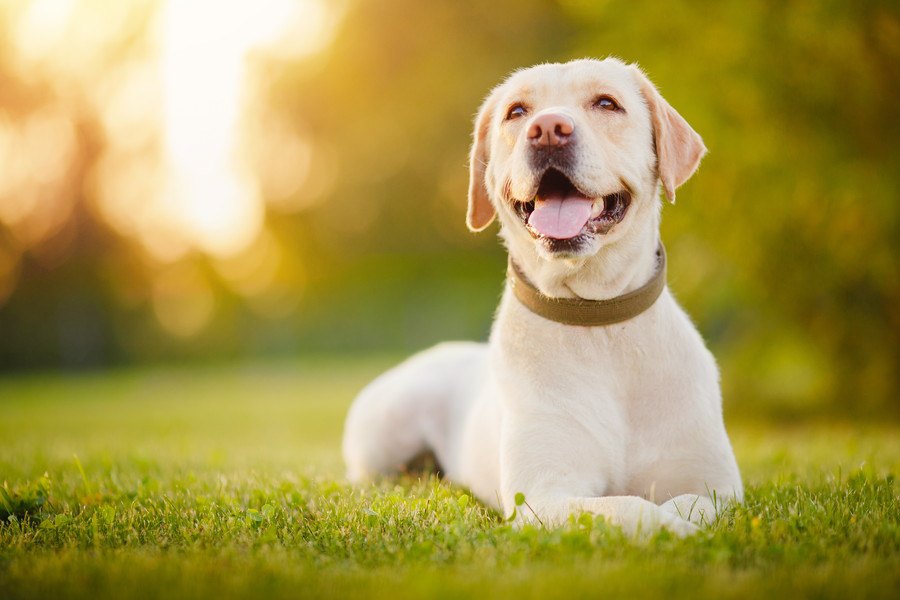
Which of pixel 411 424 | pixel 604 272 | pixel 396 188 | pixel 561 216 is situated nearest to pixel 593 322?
pixel 604 272

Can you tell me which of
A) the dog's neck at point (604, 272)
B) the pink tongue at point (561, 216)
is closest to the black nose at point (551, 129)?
the pink tongue at point (561, 216)

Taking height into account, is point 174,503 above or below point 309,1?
below

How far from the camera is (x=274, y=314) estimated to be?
91.2ft

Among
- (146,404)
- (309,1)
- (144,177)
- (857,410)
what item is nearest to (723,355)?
(857,410)

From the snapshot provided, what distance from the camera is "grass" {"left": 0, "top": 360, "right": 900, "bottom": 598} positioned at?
266 cm

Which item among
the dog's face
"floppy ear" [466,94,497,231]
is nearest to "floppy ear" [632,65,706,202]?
the dog's face

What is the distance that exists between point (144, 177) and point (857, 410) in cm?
2074

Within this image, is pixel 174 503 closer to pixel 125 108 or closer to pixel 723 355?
pixel 723 355

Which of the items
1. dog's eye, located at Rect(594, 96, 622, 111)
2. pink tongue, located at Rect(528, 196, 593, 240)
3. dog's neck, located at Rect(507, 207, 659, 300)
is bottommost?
dog's neck, located at Rect(507, 207, 659, 300)

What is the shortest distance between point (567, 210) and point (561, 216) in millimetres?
39

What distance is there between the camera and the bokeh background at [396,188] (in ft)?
28.5

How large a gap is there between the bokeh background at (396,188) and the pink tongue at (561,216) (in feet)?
18.0

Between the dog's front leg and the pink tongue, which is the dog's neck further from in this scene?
the dog's front leg

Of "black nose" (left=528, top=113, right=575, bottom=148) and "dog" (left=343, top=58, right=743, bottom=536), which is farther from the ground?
"black nose" (left=528, top=113, right=575, bottom=148)
